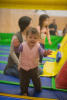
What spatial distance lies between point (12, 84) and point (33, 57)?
417mm

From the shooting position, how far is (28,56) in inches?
43.0

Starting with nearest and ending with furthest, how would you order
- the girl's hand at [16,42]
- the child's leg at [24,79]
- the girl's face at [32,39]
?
the girl's face at [32,39], the child's leg at [24,79], the girl's hand at [16,42]

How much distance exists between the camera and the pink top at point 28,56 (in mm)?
1089

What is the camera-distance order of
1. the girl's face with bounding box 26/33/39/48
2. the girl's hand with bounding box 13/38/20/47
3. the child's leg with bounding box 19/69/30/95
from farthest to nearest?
the girl's hand with bounding box 13/38/20/47 < the child's leg with bounding box 19/69/30/95 < the girl's face with bounding box 26/33/39/48

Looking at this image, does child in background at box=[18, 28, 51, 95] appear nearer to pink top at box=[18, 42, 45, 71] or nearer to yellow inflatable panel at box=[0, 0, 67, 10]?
pink top at box=[18, 42, 45, 71]

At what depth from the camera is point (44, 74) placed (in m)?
1.61

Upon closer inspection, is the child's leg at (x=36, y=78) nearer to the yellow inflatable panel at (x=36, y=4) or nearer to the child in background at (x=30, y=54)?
the child in background at (x=30, y=54)

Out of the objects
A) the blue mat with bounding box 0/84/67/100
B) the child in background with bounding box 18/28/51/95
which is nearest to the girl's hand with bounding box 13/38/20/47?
the child in background with bounding box 18/28/51/95

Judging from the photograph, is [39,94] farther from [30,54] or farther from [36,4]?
[36,4]

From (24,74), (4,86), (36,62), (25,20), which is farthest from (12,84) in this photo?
(25,20)

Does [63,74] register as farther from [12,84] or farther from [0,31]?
[0,31]

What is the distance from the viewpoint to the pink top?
1089 millimetres

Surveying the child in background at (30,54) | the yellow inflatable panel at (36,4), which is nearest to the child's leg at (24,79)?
the child in background at (30,54)

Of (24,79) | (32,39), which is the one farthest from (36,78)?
(32,39)
